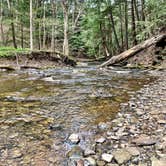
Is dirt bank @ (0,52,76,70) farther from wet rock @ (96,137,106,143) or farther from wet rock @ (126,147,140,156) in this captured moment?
wet rock @ (126,147,140,156)

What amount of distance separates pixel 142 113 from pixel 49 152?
1.98 m

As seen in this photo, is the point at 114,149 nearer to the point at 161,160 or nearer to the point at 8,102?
the point at 161,160

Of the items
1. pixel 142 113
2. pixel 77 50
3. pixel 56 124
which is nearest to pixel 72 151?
pixel 56 124

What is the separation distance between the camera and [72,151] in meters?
3.08

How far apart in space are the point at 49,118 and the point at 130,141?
150cm

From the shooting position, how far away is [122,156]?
293 cm

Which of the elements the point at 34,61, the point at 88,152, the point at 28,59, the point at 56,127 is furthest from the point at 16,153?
the point at 34,61

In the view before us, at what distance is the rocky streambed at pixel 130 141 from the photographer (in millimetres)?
2850

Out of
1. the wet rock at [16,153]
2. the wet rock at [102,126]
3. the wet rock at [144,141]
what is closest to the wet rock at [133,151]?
the wet rock at [144,141]

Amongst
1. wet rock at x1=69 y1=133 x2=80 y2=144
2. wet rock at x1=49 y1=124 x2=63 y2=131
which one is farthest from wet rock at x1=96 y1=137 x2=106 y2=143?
wet rock at x1=49 y1=124 x2=63 y2=131

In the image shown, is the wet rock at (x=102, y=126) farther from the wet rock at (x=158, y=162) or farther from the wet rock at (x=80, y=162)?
the wet rock at (x=158, y=162)

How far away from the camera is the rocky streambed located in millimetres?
2850

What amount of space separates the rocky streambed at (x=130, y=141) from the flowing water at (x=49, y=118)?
0.15m

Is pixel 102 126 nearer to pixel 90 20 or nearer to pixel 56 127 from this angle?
pixel 56 127
